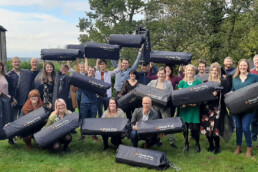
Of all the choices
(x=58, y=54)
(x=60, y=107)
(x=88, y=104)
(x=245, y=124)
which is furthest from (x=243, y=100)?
(x=58, y=54)

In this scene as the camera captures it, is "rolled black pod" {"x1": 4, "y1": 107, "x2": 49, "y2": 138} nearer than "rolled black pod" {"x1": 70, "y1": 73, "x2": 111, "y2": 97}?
Yes

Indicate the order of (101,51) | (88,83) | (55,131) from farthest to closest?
(101,51), (88,83), (55,131)

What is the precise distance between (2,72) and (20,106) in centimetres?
100

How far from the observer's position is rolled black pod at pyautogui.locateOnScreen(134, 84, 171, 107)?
5.86 m

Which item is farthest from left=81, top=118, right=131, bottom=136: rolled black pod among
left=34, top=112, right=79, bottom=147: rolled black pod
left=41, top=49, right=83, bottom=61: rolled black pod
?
left=41, top=49, right=83, bottom=61: rolled black pod

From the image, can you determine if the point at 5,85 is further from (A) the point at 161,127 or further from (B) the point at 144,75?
(A) the point at 161,127

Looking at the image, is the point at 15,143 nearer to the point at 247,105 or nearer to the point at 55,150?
the point at 55,150

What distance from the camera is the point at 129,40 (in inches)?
291

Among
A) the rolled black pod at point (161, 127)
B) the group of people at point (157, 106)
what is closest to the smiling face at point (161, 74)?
the group of people at point (157, 106)

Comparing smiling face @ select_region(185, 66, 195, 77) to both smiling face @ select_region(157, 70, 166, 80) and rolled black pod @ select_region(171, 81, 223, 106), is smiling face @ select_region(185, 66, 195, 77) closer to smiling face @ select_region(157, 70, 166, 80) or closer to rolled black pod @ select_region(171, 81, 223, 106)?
rolled black pod @ select_region(171, 81, 223, 106)

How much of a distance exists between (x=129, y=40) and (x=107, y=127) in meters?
2.84

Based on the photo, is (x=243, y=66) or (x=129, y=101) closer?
(x=243, y=66)

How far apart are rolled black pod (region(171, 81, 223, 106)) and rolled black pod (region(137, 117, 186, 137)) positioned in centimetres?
45

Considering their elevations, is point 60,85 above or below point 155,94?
above
